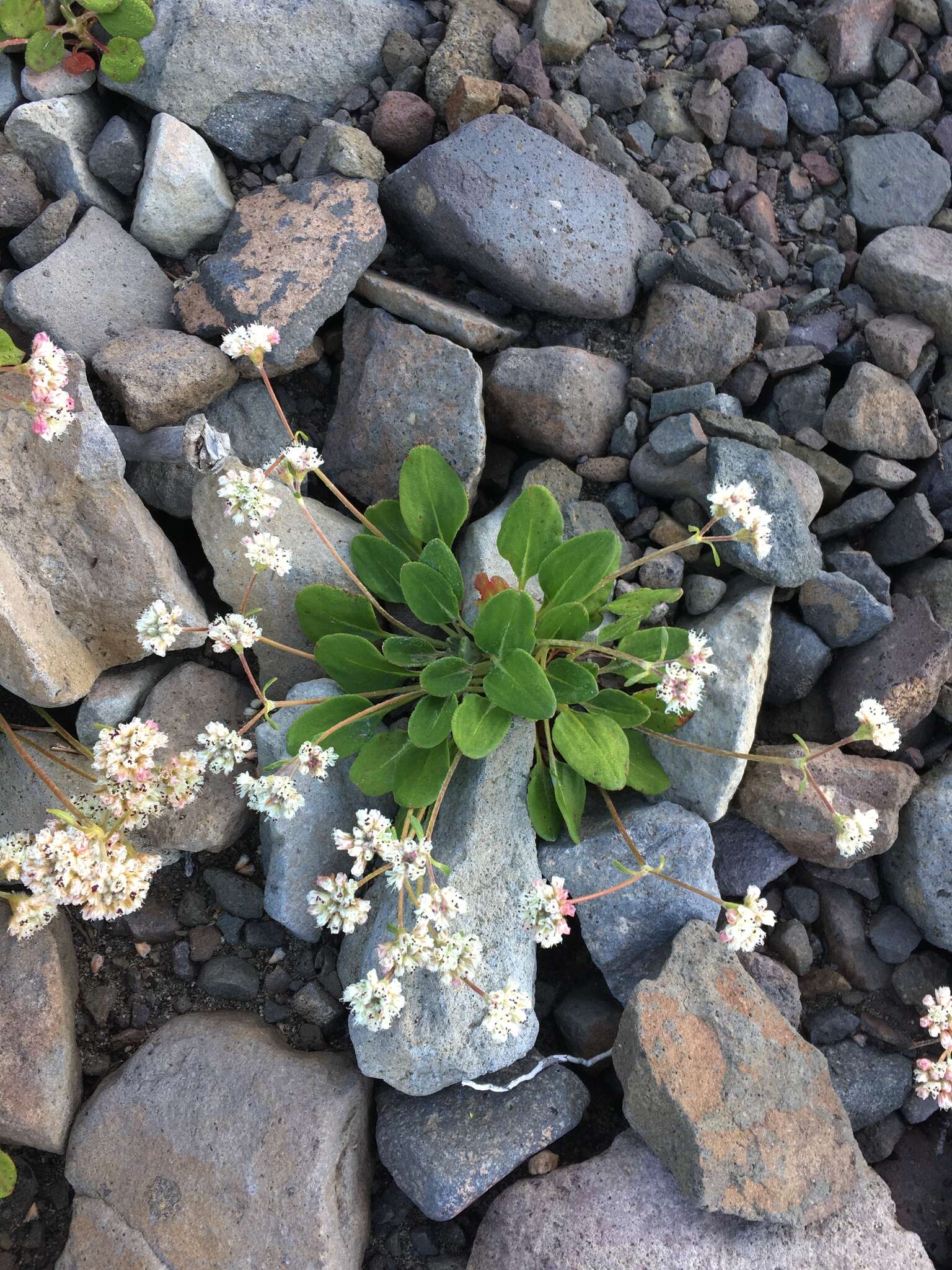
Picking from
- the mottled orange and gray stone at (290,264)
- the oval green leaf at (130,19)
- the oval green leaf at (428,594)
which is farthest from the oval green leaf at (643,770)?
the oval green leaf at (130,19)

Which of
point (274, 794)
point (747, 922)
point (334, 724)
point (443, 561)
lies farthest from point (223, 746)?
point (747, 922)

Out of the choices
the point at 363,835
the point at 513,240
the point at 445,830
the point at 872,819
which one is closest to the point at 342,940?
the point at 445,830

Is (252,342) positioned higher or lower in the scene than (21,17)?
lower

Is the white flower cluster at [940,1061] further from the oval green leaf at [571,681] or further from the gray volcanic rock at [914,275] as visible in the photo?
the gray volcanic rock at [914,275]

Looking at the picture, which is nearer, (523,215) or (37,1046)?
(37,1046)

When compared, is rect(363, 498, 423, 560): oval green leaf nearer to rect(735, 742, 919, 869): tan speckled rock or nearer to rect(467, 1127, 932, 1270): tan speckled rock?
rect(735, 742, 919, 869): tan speckled rock

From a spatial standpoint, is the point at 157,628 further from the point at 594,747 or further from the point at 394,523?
the point at 594,747

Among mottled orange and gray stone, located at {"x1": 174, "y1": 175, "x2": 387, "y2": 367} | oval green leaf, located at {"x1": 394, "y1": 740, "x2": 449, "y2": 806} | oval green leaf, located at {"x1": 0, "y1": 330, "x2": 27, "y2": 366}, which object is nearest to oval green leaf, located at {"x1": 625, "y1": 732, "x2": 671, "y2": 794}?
oval green leaf, located at {"x1": 394, "y1": 740, "x2": 449, "y2": 806}
